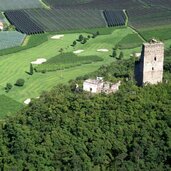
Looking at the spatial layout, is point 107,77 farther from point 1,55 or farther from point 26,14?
point 26,14

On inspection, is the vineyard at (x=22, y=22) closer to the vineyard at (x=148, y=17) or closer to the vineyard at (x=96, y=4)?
the vineyard at (x=96, y=4)

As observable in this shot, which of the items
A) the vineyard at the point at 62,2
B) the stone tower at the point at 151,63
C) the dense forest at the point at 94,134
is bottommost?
the vineyard at the point at 62,2

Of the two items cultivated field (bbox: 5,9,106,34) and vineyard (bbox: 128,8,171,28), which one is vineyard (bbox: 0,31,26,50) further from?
vineyard (bbox: 128,8,171,28)

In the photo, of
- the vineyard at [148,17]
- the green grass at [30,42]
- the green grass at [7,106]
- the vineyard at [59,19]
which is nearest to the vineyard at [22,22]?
the vineyard at [59,19]

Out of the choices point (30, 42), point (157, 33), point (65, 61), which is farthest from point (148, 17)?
point (65, 61)

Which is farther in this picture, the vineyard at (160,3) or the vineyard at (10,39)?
the vineyard at (160,3)

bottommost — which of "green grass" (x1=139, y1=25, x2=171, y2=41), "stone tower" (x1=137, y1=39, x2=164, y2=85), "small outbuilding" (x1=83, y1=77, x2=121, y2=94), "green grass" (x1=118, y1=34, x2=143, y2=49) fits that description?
"green grass" (x1=139, y1=25, x2=171, y2=41)

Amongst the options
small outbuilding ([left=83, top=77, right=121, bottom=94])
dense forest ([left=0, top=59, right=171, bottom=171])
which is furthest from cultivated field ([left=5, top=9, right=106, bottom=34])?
dense forest ([left=0, top=59, right=171, bottom=171])
